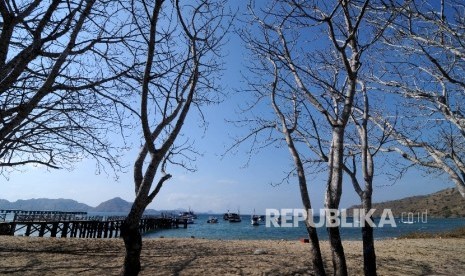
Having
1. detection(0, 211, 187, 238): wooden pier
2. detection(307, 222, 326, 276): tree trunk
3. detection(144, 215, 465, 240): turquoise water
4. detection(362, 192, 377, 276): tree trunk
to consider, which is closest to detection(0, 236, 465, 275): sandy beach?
detection(307, 222, 326, 276): tree trunk

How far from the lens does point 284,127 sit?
883 centimetres

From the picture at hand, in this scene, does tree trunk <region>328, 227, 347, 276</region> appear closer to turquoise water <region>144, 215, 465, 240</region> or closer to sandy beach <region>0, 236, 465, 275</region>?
sandy beach <region>0, 236, 465, 275</region>

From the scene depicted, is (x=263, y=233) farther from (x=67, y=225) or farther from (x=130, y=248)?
(x=130, y=248)

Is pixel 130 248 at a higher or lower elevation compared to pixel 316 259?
higher

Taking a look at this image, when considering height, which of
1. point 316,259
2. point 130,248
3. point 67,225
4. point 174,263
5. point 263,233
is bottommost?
point 263,233

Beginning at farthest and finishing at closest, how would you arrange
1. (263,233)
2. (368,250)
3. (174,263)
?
(263,233), (174,263), (368,250)

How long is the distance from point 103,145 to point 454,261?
44.3 ft

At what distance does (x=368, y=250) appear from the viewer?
7.44 meters

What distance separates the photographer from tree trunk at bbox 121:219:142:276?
534 cm

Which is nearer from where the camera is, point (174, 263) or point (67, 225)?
point (174, 263)

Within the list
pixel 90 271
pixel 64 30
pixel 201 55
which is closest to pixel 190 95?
pixel 201 55

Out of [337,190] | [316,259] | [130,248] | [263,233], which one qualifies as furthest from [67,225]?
[337,190]

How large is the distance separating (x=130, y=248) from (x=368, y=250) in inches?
194

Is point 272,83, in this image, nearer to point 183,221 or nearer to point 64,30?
point 64,30
